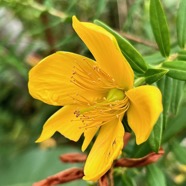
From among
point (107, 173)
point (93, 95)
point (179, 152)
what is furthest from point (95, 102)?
point (179, 152)

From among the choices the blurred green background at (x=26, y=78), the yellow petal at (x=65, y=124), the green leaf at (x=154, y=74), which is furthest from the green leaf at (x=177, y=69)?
the blurred green background at (x=26, y=78)

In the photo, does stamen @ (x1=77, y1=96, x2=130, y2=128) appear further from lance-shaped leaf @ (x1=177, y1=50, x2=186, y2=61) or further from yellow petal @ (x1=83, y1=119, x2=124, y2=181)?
lance-shaped leaf @ (x1=177, y1=50, x2=186, y2=61)

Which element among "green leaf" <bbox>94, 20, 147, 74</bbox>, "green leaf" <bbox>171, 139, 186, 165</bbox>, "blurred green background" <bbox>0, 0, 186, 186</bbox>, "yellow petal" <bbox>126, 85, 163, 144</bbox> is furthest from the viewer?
"blurred green background" <bbox>0, 0, 186, 186</bbox>

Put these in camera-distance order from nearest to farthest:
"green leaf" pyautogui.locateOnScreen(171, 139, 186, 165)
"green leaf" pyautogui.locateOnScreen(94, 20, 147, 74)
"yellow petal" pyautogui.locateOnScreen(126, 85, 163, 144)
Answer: "yellow petal" pyautogui.locateOnScreen(126, 85, 163, 144), "green leaf" pyautogui.locateOnScreen(94, 20, 147, 74), "green leaf" pyautogui.locateOnScreen(171, 139, 186, 165)

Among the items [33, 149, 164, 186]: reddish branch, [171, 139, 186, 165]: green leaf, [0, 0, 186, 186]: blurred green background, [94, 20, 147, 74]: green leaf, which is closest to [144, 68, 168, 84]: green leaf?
[94, 20, 147, 74]: green leaf

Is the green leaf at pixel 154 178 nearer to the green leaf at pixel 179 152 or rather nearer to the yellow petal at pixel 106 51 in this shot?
the green leaf at pixel 179 152

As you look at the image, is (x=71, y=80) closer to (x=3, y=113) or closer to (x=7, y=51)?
(x=7, y=51)
